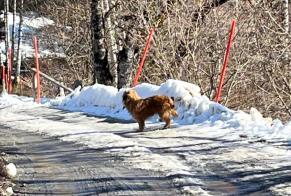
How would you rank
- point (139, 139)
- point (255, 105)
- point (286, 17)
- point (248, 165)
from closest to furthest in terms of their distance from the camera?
point (248, 165), point (139, 139), point (286, 17), point (255, 105)

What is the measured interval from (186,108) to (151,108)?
115 cm

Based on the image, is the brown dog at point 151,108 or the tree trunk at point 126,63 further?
the tree trunk at point 126,63

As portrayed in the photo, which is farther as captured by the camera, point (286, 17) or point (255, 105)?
point (255, 105)

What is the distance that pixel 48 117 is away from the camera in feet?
42.0

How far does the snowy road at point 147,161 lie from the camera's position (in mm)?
6168

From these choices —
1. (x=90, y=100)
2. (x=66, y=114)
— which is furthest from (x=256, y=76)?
(x=66, y=114)

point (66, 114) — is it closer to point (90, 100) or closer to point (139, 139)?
point (90, 100)

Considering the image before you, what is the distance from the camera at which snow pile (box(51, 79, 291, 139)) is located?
9.01 meters

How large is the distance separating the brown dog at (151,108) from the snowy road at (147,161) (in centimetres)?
22

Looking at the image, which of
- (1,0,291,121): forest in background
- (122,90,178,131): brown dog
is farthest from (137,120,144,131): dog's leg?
(1,0,291,121): forest in background

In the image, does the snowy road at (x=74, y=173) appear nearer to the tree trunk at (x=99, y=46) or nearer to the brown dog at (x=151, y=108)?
the brown dog at (x=151, y=108)

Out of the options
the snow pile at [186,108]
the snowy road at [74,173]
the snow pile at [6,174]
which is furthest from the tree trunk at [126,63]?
the snow pile at [6,174]

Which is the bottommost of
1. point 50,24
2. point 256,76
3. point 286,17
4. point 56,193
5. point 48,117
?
point 56,193

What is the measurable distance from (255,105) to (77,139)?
341 inches
